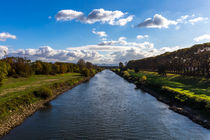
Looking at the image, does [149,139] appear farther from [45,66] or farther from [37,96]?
[45,66]

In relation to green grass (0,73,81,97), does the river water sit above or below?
below

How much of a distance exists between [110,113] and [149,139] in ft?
38.0

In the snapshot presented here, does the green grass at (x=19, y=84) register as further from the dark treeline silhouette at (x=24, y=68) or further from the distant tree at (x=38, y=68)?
the distant tree at (x=38, y=68)

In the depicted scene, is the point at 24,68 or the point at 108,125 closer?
the point at 108,125

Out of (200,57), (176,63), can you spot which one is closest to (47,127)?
(200,57)

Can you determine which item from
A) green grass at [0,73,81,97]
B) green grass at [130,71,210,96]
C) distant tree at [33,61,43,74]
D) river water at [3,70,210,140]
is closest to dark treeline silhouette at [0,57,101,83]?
distant tree at [33,61,43,74]

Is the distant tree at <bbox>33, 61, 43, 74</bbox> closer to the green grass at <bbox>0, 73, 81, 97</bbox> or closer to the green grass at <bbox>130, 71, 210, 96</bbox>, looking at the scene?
the green grass at <bbox>0, 73, 81, 97</bbox>

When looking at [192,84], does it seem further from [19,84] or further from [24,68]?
[24,68]

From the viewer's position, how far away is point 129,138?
2025 centimetres

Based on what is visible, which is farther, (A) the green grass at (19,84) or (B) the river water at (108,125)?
(A) the green grass at (19,84)

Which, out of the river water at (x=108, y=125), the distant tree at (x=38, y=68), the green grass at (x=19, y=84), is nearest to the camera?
the river water at (x=108, y=125)

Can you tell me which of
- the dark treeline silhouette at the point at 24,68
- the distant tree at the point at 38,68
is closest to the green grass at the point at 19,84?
the dark treeline silhouette at the point at 24,68

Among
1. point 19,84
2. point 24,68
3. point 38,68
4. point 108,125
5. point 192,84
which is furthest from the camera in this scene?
point 38,68

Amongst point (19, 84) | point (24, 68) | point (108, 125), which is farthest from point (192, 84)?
point (24, 68)
